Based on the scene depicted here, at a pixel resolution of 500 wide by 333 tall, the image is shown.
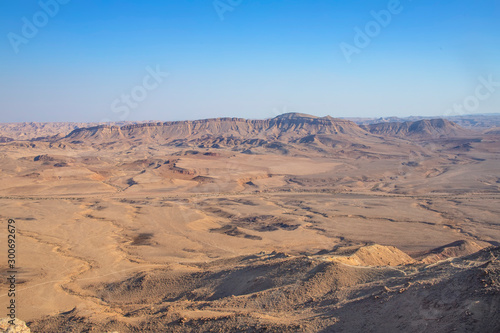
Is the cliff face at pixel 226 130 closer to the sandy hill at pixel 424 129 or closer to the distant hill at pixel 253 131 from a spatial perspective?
the distant hill at pixel 253 131

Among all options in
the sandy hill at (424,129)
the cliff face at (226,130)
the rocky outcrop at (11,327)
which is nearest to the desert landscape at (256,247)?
the rocky outcrop at (11,327)

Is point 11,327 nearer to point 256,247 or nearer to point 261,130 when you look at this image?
point 256,247

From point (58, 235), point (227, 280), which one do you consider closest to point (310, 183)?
point (58, 235)

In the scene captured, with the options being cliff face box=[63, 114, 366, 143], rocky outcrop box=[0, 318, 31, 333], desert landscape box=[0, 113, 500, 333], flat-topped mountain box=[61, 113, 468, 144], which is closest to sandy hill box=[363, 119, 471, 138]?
flat-topped mountain box=[61, 113, 468, 144]

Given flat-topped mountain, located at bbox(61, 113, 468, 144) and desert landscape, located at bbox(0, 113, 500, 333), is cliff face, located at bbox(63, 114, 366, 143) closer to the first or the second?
flat-topped mountain, located at bbox(61, 113, 468, 144)

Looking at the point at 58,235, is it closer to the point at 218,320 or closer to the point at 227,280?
the point at 227,280

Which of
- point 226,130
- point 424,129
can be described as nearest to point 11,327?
point 226,130
